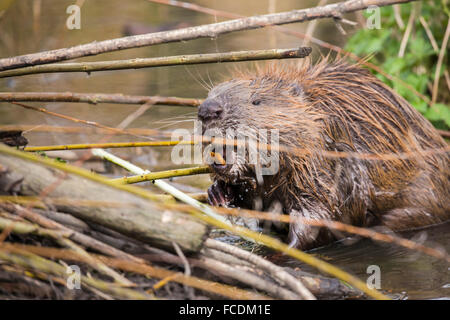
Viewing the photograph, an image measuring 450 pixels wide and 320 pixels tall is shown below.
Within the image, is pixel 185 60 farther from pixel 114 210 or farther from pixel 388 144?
pixel 388 144

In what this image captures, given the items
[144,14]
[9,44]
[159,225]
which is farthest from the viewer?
[144,14]

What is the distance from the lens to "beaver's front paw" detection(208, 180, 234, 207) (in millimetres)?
3250

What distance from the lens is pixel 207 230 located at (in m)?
2.20

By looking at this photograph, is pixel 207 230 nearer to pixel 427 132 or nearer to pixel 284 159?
pixel 284 159

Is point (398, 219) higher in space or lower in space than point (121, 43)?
lower

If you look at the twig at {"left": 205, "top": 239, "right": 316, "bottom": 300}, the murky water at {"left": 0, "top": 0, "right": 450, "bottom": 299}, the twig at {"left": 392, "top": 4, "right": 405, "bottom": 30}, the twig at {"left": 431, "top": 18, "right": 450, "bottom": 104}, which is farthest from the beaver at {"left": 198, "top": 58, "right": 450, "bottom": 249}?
the twig at {"left": 392, "top": 4, "right": 405, "bottom": 30}

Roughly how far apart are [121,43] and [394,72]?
106 inches

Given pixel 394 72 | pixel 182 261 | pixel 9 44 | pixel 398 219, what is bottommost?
pixel 182 261

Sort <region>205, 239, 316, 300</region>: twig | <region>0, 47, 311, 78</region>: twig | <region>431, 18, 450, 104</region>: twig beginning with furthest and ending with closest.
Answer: <region>431, 18, 450, 104</region>: twig → <region>0, 47, 311, 78</region>: twig → <region>205, 239, 316, 300</region>: twig

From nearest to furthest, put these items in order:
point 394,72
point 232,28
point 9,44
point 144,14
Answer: point 232,28 < point 394,72 < point 9,44 < point 144,14

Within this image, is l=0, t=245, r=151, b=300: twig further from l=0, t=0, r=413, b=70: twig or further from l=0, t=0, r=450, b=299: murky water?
l=0, t=0, r=450, b=299: murky water

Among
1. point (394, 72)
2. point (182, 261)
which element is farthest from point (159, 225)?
point (394, 72)

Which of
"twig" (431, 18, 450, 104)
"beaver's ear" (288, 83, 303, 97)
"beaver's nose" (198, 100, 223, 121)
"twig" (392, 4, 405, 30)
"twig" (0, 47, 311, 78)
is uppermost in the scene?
"twig" (392, 4, 405, 30)

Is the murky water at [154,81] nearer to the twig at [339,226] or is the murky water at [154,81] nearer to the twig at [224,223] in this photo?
the twig at [339,226]
